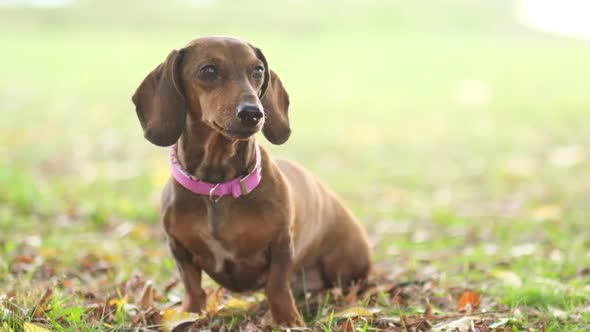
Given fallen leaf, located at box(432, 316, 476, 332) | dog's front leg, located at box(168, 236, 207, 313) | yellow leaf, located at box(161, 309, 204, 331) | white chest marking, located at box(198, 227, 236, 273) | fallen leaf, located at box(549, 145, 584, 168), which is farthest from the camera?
fallen leaf, located at box(549, 145, 584, 168)

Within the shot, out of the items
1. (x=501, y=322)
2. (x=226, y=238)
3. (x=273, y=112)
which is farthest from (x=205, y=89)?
(x=501, y=322)

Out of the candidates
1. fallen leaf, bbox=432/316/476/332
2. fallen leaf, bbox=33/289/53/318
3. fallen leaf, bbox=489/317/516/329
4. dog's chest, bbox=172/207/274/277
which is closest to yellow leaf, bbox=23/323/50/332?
fallen leaf, bbox=33/289/53/318

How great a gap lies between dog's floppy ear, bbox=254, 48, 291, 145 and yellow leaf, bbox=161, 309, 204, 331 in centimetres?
78

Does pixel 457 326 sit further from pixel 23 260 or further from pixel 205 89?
pixel 23 260

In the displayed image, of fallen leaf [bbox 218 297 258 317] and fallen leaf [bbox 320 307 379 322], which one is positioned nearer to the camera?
fallen leaf [bbox 320 307 379 322]

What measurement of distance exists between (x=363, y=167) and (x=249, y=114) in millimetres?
5694

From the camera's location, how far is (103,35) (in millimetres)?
19469

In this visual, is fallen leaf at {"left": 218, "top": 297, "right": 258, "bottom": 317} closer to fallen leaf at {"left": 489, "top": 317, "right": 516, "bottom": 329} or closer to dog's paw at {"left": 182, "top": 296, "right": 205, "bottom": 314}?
dog's paw at {"left": 182, "top": 296, "right": 205, "bottom": 314}

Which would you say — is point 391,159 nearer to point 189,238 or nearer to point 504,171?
point 504,171

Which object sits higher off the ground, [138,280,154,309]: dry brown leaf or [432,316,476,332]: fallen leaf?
[432,316,476,332]: fallen leaf

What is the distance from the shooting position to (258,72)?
3.25m

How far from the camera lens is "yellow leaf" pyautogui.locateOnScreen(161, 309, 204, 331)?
3.20 meters

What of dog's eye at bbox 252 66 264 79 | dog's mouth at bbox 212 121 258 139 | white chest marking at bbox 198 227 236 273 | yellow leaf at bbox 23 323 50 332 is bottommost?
yellow leaf at bbox 23 323 50 332

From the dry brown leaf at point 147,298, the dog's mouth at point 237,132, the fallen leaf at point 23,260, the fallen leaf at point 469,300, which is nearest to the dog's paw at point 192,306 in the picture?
the dry brown leaf at point 147,298
